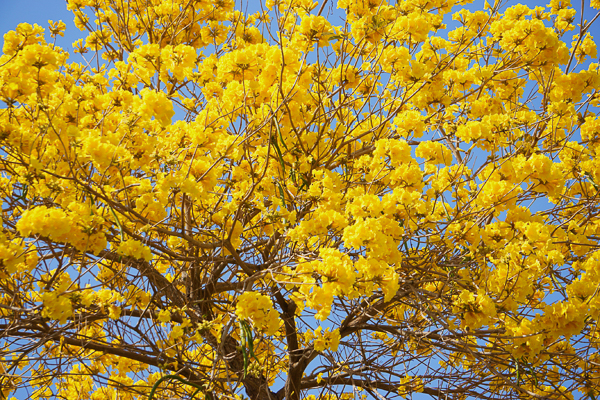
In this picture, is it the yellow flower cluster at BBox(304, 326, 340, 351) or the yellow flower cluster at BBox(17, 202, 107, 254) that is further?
the yellow flower cluster at BBox(304, 326, 340, 351)

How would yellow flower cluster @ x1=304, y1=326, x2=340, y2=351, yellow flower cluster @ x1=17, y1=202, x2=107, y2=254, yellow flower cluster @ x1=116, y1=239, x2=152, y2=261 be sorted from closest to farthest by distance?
yellow flower cluster @ x1=17, y1=202, x2=107, y2=254, yellow flower cluster @ x1=116, y1=239, x2=152, y2=261, yellow flower cluster @ x1=304, y1=326, x2=340, y2=351

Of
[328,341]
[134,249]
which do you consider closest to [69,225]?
[134,249]

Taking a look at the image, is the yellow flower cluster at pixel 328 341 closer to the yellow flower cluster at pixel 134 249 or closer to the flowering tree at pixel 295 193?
the flowering tree at pixel 295 193

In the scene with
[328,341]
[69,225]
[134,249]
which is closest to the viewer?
[69,225]

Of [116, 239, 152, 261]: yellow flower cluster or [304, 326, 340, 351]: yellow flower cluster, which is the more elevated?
[116, 239, 152, 261]: yellow flower cluster

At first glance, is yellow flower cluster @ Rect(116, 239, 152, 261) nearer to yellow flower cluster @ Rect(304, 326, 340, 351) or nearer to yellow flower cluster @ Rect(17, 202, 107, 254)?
yellow flower cluster @ Rect(17, 202, 107, 254)

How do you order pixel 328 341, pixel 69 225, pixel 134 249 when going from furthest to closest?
pixel 328 341
pixel 134 249
pixel 69 225

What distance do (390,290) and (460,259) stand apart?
1445 mm

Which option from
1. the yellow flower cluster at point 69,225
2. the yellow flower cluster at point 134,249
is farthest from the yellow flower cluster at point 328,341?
the yellow flower cluster at point 69,225

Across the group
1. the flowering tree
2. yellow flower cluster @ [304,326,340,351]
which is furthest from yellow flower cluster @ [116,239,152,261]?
yellow flower cluster @ [304,326,340,351]

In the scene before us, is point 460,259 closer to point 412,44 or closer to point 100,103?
point 412,44

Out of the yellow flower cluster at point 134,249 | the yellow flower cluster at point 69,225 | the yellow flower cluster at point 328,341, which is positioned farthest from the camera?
the yellow flower cluster at point 328,341

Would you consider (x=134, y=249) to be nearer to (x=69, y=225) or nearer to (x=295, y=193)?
(x=69, y=225)

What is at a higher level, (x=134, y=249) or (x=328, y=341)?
(x=134, y=249)
